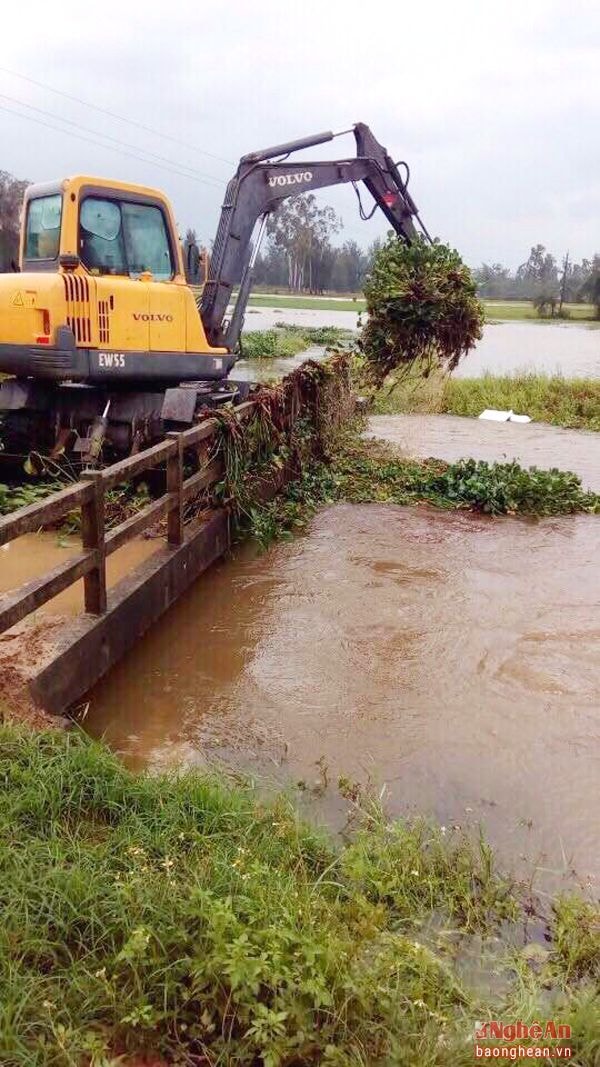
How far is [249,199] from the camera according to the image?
32.6ft

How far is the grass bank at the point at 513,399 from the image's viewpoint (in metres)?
18.6

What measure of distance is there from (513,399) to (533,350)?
2015 centimetres

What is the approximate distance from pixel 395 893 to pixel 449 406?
1702 centimetres

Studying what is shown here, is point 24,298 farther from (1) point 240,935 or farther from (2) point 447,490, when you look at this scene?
(1) point 240,935

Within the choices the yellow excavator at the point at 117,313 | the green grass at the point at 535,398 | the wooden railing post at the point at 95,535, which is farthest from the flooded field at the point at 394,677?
the green grass at the point at 535,398

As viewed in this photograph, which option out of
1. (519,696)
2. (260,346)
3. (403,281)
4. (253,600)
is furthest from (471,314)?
(260,346)

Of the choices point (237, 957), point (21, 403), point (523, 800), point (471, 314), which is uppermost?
point (471, 314)

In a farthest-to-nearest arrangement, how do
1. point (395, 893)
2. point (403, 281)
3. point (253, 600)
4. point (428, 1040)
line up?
point (403, 281) → point (253, 600) → point (395, 893) → point (428, 1040)

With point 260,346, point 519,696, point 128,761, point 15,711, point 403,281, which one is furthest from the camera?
point 260,346

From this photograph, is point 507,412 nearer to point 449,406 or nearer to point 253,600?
point 449,406

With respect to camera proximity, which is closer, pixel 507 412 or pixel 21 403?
pixel 21 403

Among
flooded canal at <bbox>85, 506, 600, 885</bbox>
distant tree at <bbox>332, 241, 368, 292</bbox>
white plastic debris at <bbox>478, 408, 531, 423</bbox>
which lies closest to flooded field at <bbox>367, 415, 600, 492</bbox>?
white plastic debris at <bbox>478, 408, 531, 423</bbox>

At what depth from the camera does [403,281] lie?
33.1 feet

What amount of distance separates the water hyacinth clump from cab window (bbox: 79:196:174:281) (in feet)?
9.46
